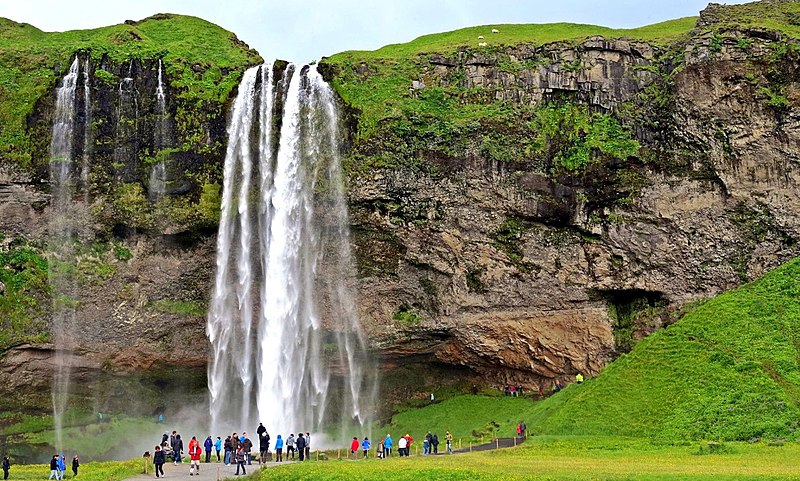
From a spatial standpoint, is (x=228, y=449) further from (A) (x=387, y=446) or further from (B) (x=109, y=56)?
(B) (x=109, y=56)

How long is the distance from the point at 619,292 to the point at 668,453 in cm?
1791

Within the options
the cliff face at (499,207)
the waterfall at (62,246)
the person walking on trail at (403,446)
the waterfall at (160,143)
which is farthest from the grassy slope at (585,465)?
the waterfall at (160,143)

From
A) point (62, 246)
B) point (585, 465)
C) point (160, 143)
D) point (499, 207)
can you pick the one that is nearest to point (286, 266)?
point (160, 143)

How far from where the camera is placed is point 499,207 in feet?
152

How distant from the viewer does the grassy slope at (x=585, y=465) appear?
22.1 meters

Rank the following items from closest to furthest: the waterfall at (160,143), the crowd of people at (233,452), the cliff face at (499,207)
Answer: the crowd of people at (233,452)
the cliff face at (499,207)
the waterfall at (160,143)

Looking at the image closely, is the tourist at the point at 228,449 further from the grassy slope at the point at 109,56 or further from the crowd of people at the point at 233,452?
the grassy slope at the point at 109,56

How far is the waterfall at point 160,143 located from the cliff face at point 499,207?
385mm

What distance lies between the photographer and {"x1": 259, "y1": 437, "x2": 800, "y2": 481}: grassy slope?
22125mm

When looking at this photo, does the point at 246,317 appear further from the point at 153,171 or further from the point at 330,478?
the point at 330,478

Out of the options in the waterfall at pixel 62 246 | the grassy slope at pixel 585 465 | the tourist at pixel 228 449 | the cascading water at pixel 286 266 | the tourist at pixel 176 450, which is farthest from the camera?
the waterfall at pixel 62 246

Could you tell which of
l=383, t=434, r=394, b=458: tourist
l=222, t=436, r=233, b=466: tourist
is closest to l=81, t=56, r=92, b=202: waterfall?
l=222, t=436, r=233, b=466: tourist

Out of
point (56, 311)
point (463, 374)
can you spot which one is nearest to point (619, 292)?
point (463, 374)

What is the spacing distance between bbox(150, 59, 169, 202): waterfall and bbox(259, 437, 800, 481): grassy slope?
Answer: 25.3 metres
